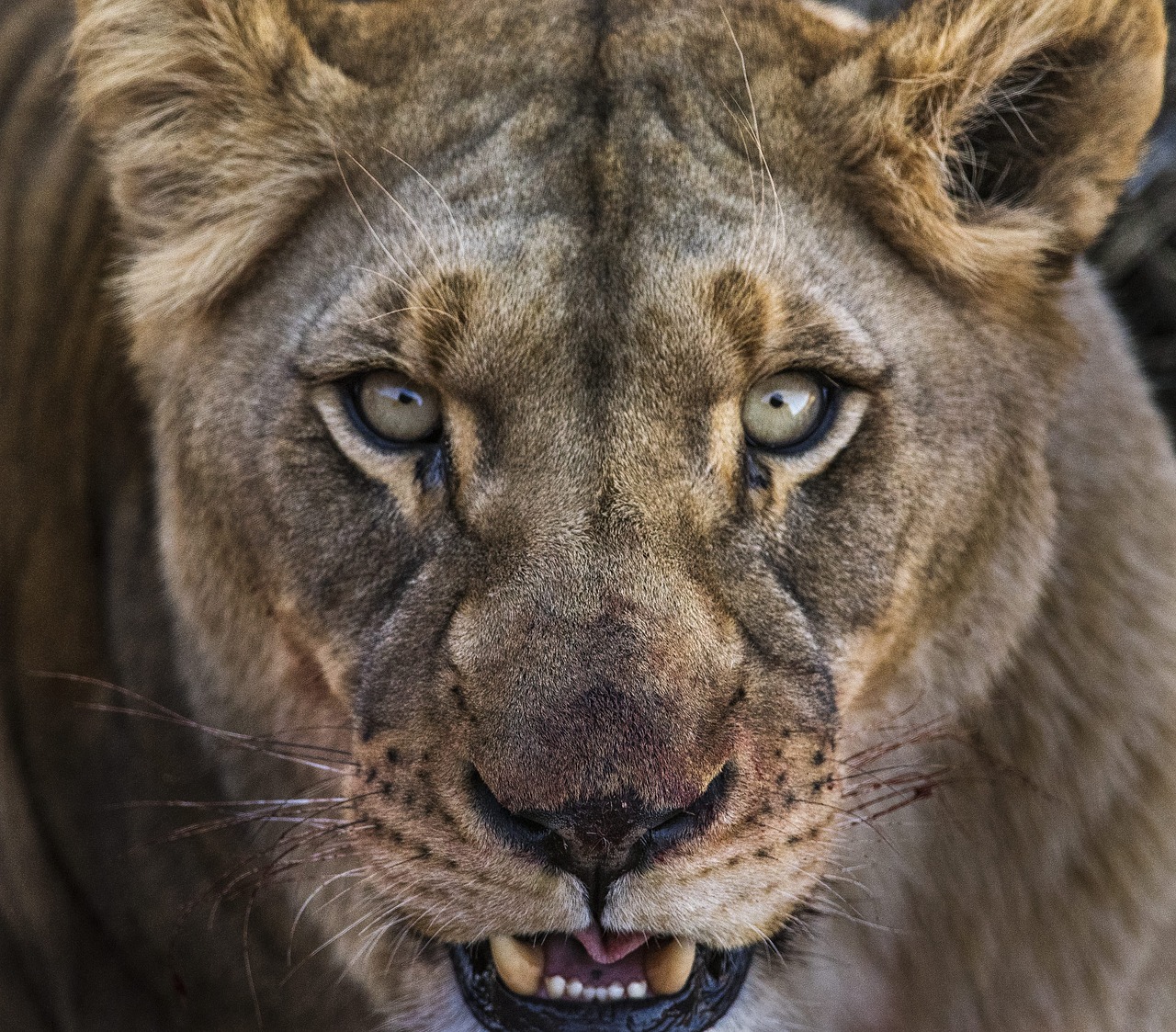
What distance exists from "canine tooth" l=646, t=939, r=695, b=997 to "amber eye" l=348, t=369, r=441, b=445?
26.0 inches

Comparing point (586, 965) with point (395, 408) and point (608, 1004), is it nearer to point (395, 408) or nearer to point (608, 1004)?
point (608, 1004)

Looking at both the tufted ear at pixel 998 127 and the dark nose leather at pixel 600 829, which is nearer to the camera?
the dark nose leather at pixel 600 829

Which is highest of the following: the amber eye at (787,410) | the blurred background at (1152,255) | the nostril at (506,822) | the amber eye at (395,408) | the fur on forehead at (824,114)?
the blurred background at (1152,255)

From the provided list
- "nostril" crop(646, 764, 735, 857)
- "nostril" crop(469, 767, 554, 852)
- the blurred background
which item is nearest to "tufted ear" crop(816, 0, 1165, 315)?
"nostril" crop(646, 764, 735, 857)

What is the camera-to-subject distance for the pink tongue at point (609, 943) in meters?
1.72

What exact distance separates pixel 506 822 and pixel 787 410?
2.02 feet

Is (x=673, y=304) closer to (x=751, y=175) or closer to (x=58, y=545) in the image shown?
(x=751, y=175)

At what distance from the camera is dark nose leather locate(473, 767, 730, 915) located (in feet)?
5.21

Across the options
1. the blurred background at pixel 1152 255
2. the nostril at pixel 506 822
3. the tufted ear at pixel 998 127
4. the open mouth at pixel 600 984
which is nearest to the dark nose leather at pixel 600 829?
the nostril at pixel 506 822

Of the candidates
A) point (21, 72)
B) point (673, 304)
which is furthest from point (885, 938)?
point (21, 72)

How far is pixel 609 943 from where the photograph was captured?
174 centimetres

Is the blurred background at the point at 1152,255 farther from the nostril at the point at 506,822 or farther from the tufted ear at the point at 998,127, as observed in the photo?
the nostril at the point at 506,822

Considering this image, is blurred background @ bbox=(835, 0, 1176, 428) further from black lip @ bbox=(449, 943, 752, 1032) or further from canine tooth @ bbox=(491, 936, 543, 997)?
canine tooth @ bbox=(491, 936, 543, 997)

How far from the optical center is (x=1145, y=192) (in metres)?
3.98
